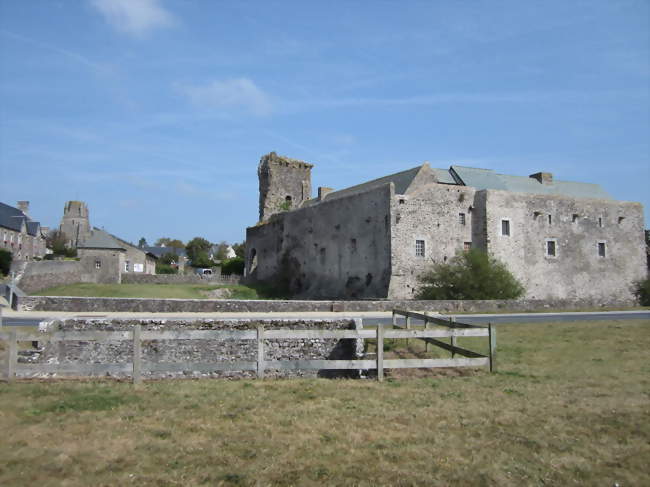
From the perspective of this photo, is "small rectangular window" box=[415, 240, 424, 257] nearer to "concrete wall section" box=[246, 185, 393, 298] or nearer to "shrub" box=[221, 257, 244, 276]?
"concrete wall section" box=[246, 185, 393, 298]

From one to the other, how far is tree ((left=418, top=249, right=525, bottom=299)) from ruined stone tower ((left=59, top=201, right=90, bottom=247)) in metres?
75.0

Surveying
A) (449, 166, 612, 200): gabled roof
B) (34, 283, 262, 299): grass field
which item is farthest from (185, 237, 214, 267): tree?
(449, 166, 612, 200): gabled roof

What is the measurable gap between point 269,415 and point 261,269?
46.9 m

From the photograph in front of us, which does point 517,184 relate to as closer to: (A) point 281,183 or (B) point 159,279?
(A) point 281,183

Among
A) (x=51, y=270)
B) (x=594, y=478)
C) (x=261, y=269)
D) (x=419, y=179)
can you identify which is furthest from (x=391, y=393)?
(x=261, y=269)

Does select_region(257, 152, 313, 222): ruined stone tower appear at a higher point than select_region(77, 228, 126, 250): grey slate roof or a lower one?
higher

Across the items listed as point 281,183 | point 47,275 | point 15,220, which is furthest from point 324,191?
point 15,220

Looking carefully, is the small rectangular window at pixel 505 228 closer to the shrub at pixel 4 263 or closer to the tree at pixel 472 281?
the tree at pixel 472 281

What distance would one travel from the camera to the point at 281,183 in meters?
61.0

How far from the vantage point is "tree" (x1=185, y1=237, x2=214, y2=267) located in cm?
9519

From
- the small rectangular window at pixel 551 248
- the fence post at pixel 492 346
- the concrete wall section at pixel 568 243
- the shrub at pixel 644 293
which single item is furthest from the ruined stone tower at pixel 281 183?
the fence post at pixel 492 346

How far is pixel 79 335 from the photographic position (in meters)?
10.2

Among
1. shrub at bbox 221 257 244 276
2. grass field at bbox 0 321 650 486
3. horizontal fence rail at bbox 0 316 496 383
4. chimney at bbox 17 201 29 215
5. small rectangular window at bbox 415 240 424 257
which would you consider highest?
chimney at bbox 17 201 29 215

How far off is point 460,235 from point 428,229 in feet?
8.71
